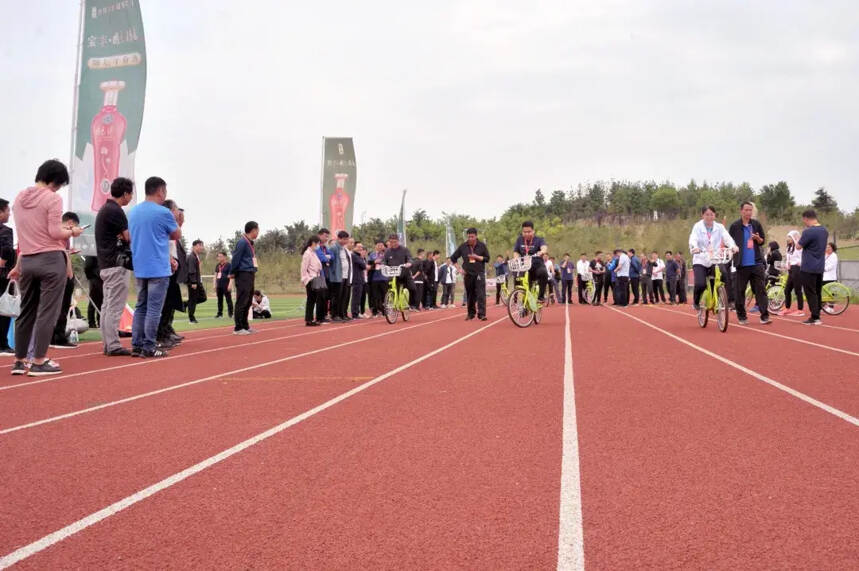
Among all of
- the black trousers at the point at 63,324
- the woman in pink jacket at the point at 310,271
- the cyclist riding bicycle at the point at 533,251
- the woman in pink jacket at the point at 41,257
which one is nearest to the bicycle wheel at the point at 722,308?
the cyclist riding bicycle at the point at 533,251

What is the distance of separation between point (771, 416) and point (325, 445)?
2.80 metres

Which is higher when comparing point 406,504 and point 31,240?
point 31,240

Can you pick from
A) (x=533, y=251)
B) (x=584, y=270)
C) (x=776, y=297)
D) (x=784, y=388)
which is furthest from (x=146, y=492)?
(x=584, y=270)

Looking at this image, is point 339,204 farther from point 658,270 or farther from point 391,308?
point 658,270

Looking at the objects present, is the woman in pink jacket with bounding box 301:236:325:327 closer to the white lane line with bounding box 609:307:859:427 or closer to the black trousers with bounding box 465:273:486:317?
the black trousers with bounding box 465:273:486:317

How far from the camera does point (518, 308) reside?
12.6 metres

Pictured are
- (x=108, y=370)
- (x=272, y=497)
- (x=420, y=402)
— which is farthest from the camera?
(x=108, y=370)

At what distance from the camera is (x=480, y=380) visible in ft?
21.0

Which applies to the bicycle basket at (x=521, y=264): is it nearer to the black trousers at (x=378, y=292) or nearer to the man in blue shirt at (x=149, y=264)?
the man in blue shirt at (x=149, y=264)

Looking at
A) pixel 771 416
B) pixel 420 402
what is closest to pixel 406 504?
pixel 420 402

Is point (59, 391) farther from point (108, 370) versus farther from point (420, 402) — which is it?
point (420, 402)

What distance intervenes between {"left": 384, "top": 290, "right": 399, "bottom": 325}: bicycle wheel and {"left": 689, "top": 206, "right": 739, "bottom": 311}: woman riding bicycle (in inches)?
227

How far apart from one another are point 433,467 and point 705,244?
9.68 m

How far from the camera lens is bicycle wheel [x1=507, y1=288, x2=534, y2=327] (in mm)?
12594
